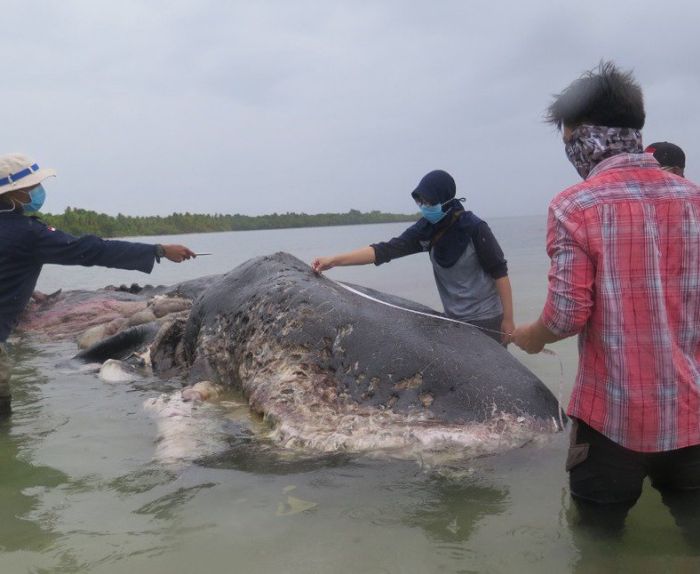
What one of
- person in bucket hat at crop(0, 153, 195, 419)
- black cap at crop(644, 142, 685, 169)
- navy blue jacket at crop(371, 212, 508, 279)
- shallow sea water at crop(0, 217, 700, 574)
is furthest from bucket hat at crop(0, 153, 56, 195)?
black cap at crop(644, 142, 685, 169)

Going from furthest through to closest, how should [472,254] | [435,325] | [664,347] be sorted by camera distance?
[472,254]
[435,325]
[664,347]

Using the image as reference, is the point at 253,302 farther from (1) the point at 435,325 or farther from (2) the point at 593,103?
(2) the point at 593,103

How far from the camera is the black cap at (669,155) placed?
4.67m

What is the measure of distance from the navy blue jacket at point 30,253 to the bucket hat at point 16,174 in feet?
0.71

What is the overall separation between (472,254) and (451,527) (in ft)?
8.07

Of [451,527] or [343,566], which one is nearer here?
[343,566]

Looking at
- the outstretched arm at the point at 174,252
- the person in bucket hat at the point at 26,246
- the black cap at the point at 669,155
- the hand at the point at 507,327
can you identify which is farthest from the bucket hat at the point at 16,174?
the black cap at the point at 669,155

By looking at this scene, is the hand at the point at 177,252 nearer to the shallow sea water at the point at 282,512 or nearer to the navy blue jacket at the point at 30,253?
the navy blue jacket at the point at 30,253

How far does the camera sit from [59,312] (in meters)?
11.8

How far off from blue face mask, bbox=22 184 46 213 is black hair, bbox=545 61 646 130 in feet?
12.4

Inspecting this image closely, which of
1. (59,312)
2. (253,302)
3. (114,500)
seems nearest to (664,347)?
(114,500)

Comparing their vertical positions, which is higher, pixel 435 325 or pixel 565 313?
pixel 565 313

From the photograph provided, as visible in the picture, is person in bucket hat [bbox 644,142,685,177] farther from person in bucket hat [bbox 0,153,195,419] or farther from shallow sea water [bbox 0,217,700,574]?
person in bucket hat [bbox 0,153,195,419]

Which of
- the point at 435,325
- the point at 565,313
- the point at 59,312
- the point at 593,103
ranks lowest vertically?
the point at 59,312
